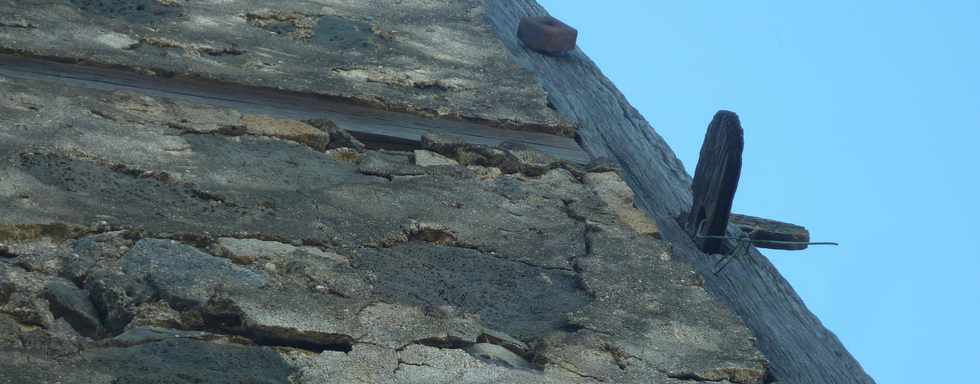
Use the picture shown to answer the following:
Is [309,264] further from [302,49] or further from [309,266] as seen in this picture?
[302,49]

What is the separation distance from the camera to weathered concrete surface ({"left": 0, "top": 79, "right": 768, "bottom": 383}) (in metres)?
2.78

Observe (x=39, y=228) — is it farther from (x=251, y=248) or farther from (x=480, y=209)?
(x=480, y=209)

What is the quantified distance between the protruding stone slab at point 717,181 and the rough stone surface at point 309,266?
427 millimetres

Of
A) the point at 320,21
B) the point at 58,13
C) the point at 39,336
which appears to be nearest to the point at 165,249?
the point at 39,336

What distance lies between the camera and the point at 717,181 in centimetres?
438

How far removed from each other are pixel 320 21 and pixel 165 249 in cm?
215

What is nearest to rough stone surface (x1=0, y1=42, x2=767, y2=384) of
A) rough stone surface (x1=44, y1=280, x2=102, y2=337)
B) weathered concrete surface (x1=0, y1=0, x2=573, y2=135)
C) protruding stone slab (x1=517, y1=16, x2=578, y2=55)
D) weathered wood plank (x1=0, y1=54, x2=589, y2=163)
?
rough stone surface (x1=44, y1=280, x2=102, y2=337)

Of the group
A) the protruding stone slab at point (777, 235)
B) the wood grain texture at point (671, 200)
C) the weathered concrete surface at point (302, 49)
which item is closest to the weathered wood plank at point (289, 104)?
the weathered concrete surface at point (302, 49)

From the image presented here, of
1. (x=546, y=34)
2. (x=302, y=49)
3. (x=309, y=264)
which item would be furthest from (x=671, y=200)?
(x=309, y=264)

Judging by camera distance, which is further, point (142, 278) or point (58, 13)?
point (58, 13)

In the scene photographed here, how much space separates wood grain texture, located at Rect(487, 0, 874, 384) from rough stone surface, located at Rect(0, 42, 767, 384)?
0.49m

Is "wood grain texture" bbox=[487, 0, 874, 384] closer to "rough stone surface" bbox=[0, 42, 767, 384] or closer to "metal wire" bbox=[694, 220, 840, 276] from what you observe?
"metal wire" bbox=[694, 220, 840, 276]

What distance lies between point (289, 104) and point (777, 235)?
1.75 metres

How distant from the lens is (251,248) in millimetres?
3201
